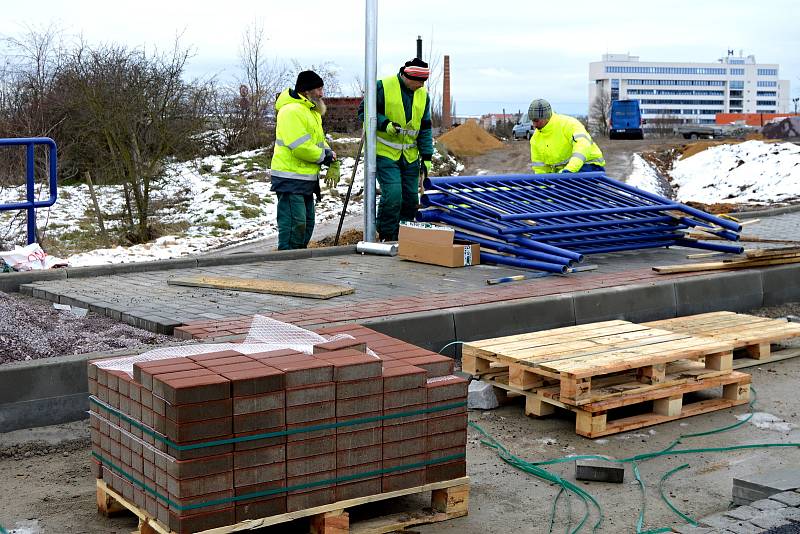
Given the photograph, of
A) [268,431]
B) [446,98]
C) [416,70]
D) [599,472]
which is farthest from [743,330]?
[446,98]

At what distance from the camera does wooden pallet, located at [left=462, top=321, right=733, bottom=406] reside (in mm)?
6418

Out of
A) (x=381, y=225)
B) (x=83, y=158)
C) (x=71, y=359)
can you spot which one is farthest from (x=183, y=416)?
(x=83, y=158)

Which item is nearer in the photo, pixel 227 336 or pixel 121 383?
pixel 121 383

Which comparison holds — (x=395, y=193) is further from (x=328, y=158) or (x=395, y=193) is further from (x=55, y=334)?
(x=55, y=334)

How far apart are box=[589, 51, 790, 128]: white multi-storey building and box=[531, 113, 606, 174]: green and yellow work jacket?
574 ft

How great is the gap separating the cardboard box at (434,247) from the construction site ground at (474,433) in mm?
189

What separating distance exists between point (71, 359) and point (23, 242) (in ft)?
34.5

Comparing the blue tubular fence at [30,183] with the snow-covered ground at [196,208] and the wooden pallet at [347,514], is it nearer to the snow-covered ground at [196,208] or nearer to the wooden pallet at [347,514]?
the snow-covered ground at [196,208]

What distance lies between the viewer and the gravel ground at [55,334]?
6.48m

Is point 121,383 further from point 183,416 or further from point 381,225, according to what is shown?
point 381,225

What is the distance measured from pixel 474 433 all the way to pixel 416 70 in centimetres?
653

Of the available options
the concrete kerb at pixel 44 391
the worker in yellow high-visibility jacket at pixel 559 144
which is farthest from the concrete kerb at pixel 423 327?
the worker in yellow high-visibility jacket at pixel 559 144

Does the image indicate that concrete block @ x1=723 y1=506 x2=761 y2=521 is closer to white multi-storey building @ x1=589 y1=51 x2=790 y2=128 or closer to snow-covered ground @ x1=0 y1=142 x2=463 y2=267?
snow-covered ground @ x1=0 y1=142 x2=463 y2=267

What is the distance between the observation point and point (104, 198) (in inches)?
898
